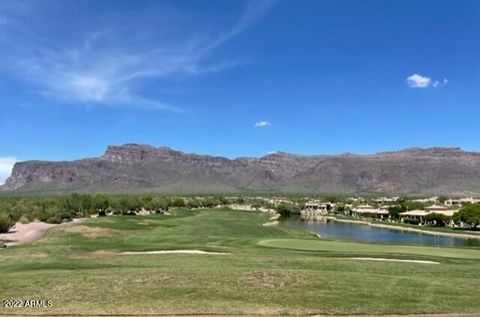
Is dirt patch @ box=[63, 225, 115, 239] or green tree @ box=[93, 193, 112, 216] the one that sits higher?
green tree @ box=[93, 193, 112, 216]

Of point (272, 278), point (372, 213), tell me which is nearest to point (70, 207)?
point (372, 213)

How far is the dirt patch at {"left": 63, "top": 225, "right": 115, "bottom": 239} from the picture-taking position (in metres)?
68.1

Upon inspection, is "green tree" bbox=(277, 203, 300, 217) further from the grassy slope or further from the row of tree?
the grassy slope

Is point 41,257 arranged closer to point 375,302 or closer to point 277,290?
point 277,290

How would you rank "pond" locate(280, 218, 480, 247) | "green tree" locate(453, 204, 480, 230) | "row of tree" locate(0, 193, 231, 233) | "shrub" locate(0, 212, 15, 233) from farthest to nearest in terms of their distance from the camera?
"green tree" locate(453, 204, 480, 230)
"row of tree" locate(0, 193, 231, 233)
"pond" locate(280, 218, 480, 247)
"shrub" locate(0, 212, 15, 233)

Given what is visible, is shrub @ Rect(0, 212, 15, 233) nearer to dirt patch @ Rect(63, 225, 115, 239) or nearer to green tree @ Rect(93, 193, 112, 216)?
dirt patch @ Rect(63, 225, 115, 239)

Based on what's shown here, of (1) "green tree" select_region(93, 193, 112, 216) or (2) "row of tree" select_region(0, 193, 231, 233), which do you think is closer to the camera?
(2) "row of tree" select_region(0, 193, 231, 233)

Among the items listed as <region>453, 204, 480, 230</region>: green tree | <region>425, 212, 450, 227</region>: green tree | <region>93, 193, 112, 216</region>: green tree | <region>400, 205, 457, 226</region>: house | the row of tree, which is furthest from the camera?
<region>93, 193, 112, 216</region>: green tree

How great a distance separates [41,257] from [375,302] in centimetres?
2599

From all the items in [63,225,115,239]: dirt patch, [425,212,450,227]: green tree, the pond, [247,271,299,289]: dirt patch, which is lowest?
the pond

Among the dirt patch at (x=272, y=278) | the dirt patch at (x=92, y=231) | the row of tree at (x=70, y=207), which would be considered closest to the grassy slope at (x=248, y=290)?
the dirt patch at (x=272, y=278)

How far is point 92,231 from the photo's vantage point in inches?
2822

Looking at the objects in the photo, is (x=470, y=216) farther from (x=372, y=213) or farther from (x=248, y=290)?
(x=248, y=290)

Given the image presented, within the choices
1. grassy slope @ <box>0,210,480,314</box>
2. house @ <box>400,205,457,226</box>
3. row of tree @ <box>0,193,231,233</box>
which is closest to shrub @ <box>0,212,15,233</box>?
row of tree @ <box>0,193,231,233</box>
